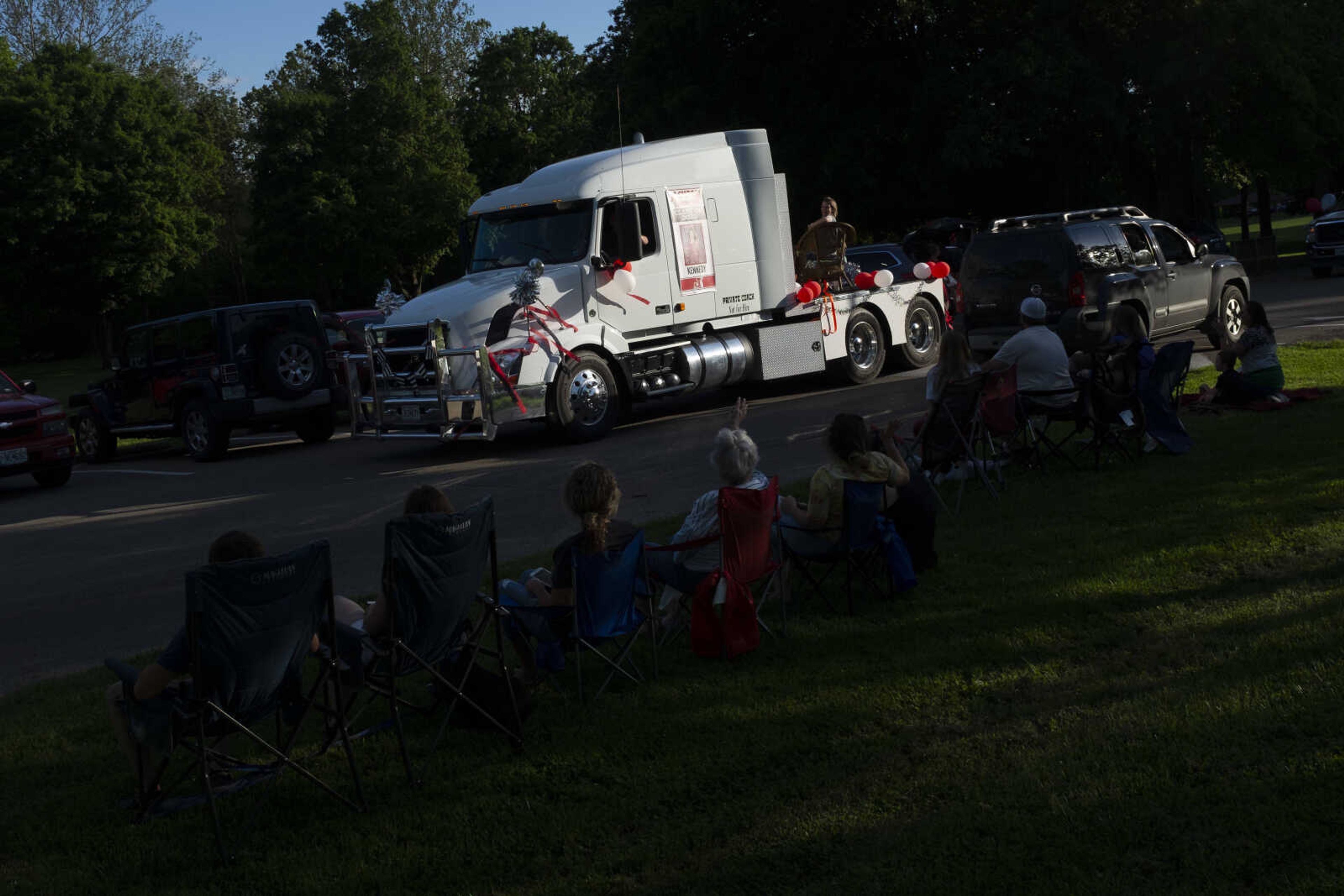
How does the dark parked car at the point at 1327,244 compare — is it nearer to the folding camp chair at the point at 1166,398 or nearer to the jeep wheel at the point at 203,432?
the folding camp chair at the point at 1166,398

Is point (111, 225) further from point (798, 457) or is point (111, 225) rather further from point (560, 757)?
point (560, 757)

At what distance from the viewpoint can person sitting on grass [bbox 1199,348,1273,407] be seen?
1212 centimetres

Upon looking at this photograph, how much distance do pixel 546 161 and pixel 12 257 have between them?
27962 mm

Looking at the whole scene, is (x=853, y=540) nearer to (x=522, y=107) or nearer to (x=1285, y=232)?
(x=522, y=107)

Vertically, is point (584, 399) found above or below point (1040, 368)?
below

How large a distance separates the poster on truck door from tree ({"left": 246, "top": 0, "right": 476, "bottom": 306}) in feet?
107

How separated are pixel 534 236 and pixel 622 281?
1.29 metres

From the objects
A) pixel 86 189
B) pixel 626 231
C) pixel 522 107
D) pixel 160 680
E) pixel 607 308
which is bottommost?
pixel 160 680

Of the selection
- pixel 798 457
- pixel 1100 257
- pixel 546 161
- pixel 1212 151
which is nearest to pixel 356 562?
pixel 798 457

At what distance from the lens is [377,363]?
14.9m

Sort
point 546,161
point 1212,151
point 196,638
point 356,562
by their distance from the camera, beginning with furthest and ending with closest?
point 546,161 → point 1212,151 → point 356,562 → point 196,638

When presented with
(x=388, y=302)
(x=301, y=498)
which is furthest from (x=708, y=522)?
(x=388, y=302)

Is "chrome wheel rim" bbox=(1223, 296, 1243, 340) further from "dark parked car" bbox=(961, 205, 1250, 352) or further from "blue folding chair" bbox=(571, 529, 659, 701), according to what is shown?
"blue folding chair" bbox=(571, 529, 659, 701)

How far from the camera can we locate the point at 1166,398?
10352mm
